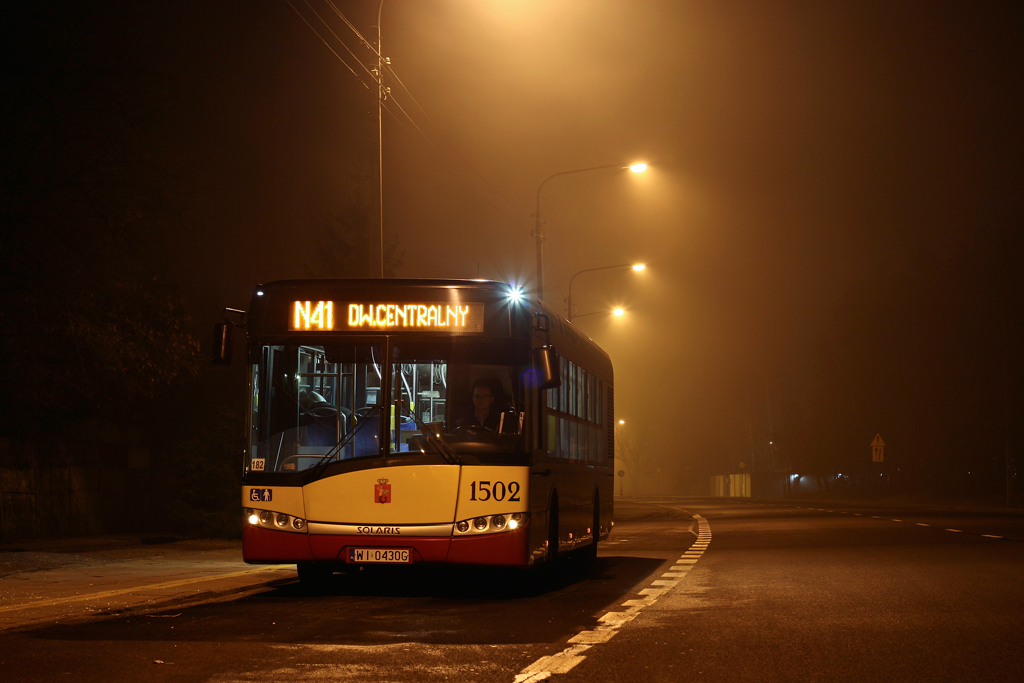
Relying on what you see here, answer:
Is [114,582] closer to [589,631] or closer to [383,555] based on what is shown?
[383,555]

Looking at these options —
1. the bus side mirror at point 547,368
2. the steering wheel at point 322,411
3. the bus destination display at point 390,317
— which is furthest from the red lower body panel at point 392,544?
the bus destination display at point 390,317

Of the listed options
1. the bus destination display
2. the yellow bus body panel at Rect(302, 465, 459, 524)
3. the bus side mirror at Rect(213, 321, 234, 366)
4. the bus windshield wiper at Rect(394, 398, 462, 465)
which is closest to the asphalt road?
the yellow bus body panel at Rect(302, 465, 459, 524)

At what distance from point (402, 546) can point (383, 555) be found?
0.21m

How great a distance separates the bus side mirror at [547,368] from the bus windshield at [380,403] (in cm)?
25

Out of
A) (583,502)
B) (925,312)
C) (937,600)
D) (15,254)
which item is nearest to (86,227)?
(15,254)

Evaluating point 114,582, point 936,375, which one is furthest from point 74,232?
point 936,375

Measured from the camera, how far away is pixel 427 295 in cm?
1295

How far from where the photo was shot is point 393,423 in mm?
12422

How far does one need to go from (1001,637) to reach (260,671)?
522 centimetres

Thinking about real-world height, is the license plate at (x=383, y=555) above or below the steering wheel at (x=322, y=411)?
below

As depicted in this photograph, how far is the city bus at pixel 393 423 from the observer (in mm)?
12312

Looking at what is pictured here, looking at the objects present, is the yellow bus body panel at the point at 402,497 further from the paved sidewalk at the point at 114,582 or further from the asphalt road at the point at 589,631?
the paved sidewalk at the point at 114,582

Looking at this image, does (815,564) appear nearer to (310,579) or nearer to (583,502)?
(583,502)

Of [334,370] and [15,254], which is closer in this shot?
[334,370]
